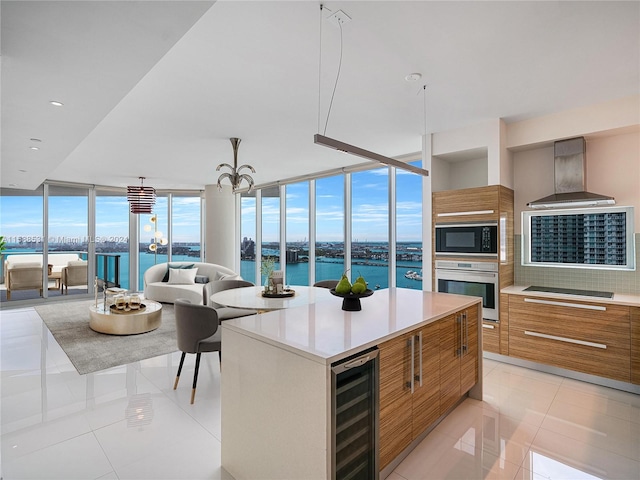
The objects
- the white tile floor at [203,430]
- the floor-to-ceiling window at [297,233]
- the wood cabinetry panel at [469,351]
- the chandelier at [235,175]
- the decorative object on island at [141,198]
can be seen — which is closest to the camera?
the white tile floor at [203,430]

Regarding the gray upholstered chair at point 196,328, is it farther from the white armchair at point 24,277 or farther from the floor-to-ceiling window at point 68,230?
the floor-to-ceiling window at point 68,230

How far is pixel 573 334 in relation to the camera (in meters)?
3.29

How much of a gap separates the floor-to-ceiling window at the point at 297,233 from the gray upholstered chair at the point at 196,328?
451 centimetres

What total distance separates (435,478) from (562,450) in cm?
97

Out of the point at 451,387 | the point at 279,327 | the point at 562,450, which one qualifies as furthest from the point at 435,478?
the point at 279,327

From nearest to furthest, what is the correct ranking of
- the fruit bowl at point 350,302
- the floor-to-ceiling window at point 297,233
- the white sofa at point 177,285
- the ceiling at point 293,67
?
the ceiling at point 293,67
the fruit bowl at point 350,302
the white sofa at point 177,285
the floor-to-ceiling window at point 297,233

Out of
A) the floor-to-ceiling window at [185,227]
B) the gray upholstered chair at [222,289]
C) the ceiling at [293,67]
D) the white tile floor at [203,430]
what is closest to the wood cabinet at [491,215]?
the white tile floor at [203,430]

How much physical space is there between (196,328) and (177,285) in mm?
4468

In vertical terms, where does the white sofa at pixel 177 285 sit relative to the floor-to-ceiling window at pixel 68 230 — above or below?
below

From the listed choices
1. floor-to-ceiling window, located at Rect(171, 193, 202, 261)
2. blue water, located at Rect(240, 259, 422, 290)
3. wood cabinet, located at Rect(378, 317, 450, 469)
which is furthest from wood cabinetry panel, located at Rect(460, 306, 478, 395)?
floor-to-ceiling window, located at Rect(171, 193, 202, 261)

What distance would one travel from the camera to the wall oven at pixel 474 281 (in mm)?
3783

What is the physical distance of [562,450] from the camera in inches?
87.9

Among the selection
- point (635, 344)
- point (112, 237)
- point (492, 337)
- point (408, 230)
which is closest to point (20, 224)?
point (112, 237)

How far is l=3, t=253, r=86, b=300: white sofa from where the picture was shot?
23.5 feet
